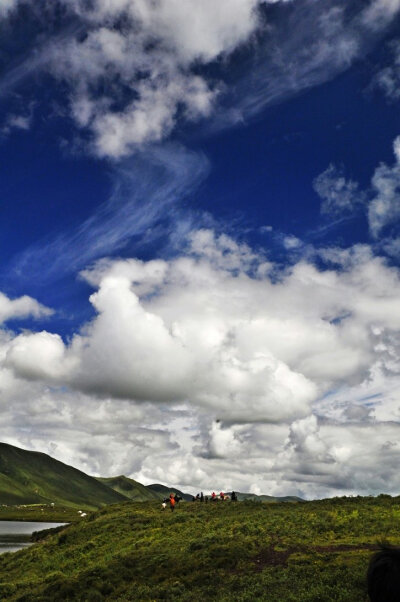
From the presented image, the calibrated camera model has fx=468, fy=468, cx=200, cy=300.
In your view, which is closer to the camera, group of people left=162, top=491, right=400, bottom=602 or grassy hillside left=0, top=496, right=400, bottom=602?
group of people left=162, top=491, right=400, bottom=602

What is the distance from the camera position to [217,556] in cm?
3759

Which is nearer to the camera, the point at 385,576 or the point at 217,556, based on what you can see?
the point at 385,576

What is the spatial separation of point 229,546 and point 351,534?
12404mm

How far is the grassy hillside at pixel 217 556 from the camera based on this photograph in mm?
29484

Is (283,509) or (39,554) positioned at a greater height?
(283,509)

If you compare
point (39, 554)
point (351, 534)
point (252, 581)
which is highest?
point (351, 534)

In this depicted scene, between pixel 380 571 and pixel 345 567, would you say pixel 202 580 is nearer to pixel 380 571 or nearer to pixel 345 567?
pixel 345 567

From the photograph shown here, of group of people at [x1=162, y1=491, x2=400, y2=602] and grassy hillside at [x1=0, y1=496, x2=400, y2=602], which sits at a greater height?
group of people at [x1=162, y1=491, x2=400, y2=602]

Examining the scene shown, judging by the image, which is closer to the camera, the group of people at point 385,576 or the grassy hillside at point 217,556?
the group of people at point 385,576

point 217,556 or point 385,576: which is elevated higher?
point 385,576

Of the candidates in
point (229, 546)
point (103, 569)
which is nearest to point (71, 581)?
point (103, 569)

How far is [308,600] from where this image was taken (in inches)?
991

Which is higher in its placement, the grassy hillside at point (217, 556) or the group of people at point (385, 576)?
the group of people at point (385, 576)

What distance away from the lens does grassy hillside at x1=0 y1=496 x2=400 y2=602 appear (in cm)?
2948
